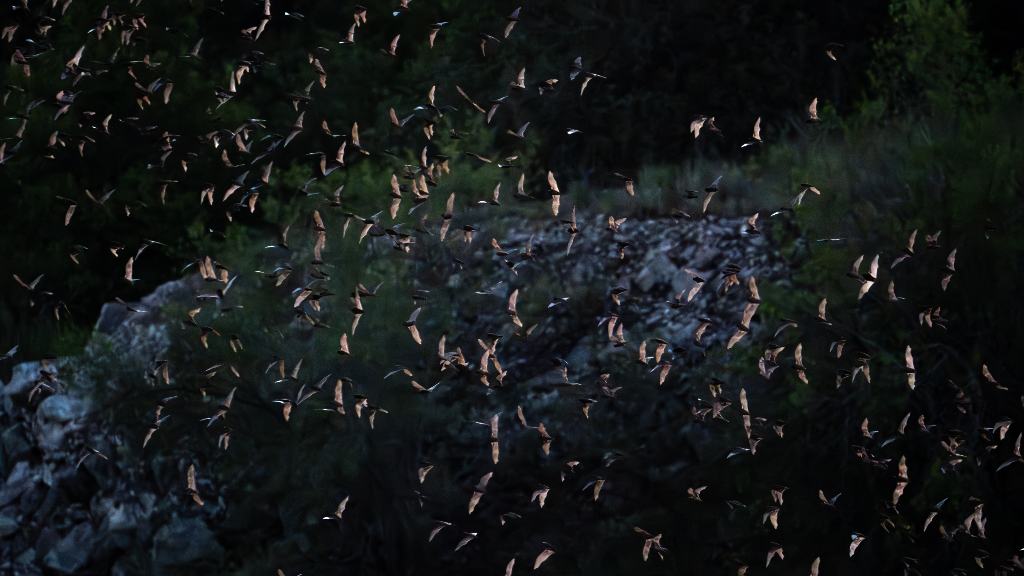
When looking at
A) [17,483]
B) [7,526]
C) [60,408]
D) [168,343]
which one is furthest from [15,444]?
[168,343]

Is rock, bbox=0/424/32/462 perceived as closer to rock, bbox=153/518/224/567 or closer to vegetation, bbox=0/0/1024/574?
vegetation, bbox=0/0/1024/574

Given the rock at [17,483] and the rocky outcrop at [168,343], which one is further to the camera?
the rock at [17,483]

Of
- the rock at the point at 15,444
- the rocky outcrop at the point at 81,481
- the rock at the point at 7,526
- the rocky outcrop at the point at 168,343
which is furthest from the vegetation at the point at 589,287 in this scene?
the rock at the point at 7,526

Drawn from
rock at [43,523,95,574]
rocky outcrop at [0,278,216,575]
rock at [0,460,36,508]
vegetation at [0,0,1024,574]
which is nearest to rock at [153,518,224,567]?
rocky outcrop at [0,278,216,575]

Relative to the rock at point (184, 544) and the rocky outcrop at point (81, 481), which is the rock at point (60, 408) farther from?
the rock at point (184, 544)

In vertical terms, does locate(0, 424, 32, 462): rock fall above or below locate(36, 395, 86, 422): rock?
below

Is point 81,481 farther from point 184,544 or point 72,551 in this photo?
point 184,544
